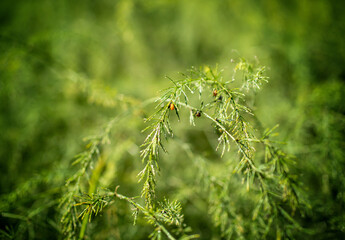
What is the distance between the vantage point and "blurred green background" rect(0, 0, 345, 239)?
2.96ft

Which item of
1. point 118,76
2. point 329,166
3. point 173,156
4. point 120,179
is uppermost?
point 118,76

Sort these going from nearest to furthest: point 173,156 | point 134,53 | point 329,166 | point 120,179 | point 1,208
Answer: point 1,208, point 329,166, point 120,179, point 173,156, point 134,53

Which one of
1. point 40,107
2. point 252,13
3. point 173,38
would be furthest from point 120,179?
point 252,13

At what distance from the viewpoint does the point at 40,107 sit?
134 cm

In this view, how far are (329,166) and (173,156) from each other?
2.65 ft

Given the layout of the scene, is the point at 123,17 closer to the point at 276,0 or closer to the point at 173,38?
the point at 173,38

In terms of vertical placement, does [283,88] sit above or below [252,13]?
below

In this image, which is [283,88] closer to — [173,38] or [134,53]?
[173,38]

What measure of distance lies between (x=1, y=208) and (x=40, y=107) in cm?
91

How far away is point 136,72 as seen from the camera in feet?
5.53

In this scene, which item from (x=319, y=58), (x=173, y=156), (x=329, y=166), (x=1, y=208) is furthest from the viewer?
(x=319, y=58)

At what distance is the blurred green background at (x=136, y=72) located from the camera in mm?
902

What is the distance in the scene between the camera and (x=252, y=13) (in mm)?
1610

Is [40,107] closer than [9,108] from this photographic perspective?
Yes
